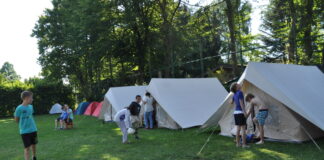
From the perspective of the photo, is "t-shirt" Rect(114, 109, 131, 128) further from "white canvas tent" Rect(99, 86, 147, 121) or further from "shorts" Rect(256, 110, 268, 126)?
"white canvas tent" Rect(99, 86, 147, 121)

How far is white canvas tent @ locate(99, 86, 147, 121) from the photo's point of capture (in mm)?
13547

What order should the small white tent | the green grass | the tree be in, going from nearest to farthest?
the green grass → the small white tent → the tree

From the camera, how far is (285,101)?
6266 mm

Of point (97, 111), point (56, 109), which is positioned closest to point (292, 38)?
point (97, 111)

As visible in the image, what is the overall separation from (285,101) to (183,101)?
196 inches

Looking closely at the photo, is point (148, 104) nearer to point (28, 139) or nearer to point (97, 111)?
point (28, 139)

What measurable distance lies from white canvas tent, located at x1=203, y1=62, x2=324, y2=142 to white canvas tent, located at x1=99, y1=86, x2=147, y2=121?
6697 mm

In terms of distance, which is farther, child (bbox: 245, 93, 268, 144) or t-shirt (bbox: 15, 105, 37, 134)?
child (bbox: 245, 93, 268, 144)

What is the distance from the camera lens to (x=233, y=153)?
5.77m

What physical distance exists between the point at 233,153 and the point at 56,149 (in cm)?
468

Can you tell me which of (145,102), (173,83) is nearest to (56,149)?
(145,102)

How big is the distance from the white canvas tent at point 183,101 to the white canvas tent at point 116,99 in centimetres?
297

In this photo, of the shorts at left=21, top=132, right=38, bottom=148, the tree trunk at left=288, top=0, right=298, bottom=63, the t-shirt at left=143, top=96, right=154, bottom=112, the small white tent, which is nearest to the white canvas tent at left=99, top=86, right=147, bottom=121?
the t-shirt at left=143, top=96, right=154, bottom=112

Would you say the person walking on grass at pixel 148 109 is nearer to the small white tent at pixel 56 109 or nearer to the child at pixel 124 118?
the child at pixel 124 118
